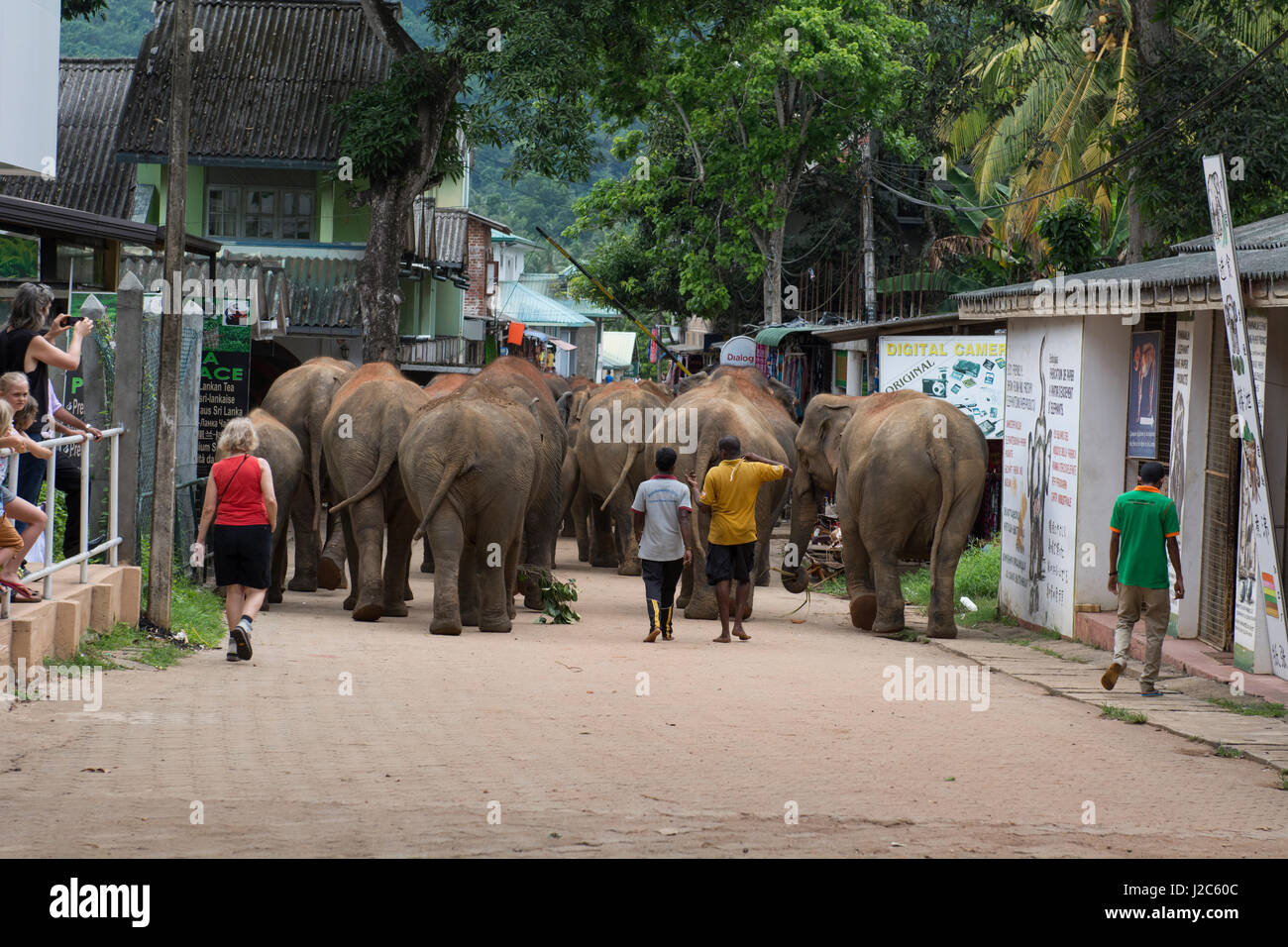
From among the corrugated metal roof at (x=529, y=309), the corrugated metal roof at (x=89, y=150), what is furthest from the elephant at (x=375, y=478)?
the corrugated metal roof at (x=529, y=309)

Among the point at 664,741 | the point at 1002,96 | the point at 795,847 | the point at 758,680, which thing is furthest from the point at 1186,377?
the point at 1002,96

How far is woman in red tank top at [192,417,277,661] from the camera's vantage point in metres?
10.7

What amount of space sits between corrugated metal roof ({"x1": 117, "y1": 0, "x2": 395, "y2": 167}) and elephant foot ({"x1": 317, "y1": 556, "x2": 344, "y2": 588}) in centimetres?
1401

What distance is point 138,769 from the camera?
6773 millimetres

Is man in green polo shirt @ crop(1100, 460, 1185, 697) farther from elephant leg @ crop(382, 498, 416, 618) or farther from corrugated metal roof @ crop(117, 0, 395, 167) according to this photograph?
corrugated metal roof @ crop(117, 0, 395, 167)

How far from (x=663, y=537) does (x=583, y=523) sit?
326 inches

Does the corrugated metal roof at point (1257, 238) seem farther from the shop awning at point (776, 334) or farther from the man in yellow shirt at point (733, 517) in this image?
the shop awning at point (776, 334)

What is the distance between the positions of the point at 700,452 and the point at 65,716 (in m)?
7.54

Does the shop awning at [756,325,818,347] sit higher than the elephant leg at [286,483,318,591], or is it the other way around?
the shop awning at [756,325,818,347]

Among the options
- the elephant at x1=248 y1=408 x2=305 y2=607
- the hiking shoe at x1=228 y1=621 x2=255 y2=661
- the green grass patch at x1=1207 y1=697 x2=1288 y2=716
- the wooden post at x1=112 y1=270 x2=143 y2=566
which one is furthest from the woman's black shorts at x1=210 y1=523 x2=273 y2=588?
the green grass patch at x1=1207 y1=697 x2=1288 y2=716

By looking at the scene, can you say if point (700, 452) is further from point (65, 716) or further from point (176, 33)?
point (65, 716)

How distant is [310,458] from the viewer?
16.0 m

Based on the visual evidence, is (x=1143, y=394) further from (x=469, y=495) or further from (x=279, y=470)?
(x=279, y=470)

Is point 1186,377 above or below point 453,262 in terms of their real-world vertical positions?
below
